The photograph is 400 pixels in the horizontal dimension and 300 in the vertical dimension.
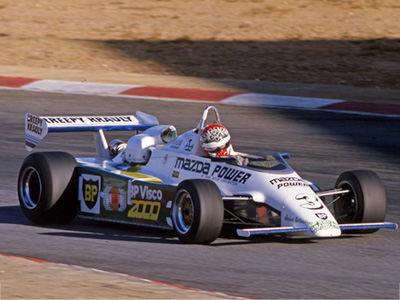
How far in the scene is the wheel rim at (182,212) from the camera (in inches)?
292

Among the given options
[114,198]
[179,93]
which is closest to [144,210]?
[114,198]

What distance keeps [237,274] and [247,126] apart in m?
7.30

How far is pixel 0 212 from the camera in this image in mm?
9078

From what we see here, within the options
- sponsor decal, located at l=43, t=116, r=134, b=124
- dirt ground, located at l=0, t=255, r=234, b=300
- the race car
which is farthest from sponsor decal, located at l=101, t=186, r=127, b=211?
dirt ground, located at l=0, t=255, r=234, b=300

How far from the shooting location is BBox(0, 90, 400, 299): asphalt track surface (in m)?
6.25

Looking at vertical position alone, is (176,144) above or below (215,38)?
below

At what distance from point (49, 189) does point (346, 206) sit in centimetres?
273

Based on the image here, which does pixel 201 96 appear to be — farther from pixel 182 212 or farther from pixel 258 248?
pixel 258 248

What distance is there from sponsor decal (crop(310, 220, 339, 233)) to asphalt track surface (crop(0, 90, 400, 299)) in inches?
8.2

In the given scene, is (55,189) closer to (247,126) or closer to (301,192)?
(301,192)

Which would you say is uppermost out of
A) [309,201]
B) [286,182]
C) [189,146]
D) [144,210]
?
[189,146]

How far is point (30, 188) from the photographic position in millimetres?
8555

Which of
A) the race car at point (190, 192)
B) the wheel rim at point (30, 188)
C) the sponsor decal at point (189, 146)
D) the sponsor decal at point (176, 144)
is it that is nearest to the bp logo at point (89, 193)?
the race car at point (190, 192)

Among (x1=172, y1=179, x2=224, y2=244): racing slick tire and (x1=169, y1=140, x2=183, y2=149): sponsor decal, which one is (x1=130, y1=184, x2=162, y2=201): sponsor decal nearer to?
(x1=172, y1=179, x2=224, y2=244): racing slick tire
